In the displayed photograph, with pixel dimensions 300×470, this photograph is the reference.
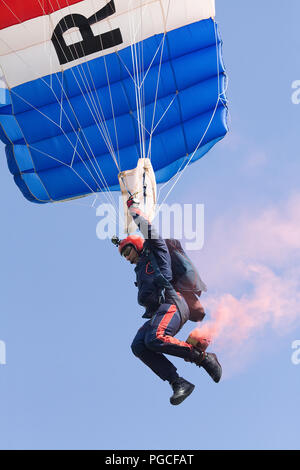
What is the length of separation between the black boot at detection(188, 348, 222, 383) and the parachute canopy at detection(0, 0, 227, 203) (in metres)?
4.24

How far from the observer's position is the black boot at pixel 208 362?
611 centimetres

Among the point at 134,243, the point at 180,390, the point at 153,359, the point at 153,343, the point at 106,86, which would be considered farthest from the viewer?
the point at 106,86

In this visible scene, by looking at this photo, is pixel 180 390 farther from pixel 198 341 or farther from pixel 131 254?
pixel 131 254

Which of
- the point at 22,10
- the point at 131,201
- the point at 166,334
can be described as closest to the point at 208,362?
the point at 166,334

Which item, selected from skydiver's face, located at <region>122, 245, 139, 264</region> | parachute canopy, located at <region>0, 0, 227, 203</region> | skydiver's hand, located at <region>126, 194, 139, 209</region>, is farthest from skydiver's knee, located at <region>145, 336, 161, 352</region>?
parachute canopy, located at <region>0, 0, 227, 203</region>

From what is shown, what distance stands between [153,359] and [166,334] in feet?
1.00

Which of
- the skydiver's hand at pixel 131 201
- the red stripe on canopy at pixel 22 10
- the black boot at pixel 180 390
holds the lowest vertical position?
the black boot at pixel 180 390

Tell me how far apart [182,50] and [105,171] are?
2236 millimetres

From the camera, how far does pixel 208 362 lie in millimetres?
6137

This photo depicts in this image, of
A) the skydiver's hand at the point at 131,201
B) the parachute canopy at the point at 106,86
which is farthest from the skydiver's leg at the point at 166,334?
the parachute canopy at the point at 106,86

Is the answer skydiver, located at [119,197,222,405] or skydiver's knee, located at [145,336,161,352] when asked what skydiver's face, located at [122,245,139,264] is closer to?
skydiver, located at [119,197,222,405]

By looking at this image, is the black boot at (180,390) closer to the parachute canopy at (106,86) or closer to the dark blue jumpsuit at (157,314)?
the dark blue jumpsuit at (157,314)

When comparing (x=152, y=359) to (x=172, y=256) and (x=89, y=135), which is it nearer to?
(x=172, y=256)

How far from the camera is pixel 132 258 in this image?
264 inches
